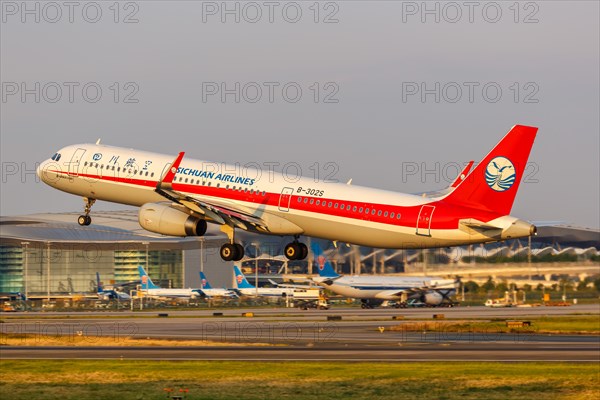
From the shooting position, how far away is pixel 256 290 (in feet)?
477

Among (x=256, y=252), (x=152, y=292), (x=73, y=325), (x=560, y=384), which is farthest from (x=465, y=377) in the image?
(x=152, y=292)

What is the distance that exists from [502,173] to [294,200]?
13.0m

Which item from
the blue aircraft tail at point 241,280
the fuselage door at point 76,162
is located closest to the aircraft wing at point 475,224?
the fuselage door at point 76,162

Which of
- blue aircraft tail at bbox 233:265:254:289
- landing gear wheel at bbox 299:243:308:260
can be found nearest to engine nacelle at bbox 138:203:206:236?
landing gear wheel at bbox 299:243:308:260

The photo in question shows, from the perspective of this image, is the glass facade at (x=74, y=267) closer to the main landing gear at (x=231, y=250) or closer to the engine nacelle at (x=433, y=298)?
the engine nacelle at (x=433, y=298)

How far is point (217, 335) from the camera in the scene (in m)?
80.0

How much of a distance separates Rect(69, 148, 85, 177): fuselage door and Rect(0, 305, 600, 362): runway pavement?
11994 millimetres

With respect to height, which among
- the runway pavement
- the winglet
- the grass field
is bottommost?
the grass field

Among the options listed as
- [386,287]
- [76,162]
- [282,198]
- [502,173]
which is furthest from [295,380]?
[386,287]

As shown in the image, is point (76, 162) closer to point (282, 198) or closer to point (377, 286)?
point (282, 198)

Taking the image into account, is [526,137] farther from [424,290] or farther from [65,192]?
[424,290]

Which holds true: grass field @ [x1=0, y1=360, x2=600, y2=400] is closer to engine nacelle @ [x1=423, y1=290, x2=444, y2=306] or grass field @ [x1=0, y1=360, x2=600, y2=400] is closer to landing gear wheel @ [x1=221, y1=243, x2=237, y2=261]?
landing gear wheel @ [x1=221, y1=243, x2=237, y2=261]

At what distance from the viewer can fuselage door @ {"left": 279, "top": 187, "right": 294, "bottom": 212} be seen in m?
65.5

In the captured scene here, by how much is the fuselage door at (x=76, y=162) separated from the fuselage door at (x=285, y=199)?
15.7 m
